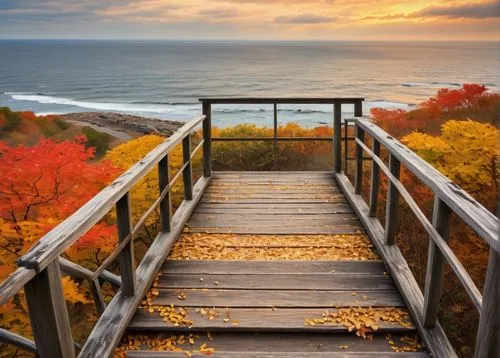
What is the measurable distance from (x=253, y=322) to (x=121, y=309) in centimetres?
83

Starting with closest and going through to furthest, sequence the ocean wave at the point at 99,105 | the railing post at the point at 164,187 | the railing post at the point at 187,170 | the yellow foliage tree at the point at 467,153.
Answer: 1. the railing post at the point at 164,187
2. the railing post at the point at 187,170
3. the yellow foliage tree at the point at 467,153
4. the ocean wave at the point at 99,105

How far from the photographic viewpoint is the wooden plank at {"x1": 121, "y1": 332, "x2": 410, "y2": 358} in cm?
271

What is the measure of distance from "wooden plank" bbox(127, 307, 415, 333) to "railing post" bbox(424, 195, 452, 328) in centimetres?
20

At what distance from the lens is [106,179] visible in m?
6.81

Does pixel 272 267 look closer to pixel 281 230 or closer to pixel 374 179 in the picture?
pixel 281 230

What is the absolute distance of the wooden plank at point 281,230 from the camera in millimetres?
4652

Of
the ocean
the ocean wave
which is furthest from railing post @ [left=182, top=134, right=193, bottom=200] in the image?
the ocean wave

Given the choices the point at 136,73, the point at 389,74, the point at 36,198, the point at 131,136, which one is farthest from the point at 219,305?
the point at 136,73

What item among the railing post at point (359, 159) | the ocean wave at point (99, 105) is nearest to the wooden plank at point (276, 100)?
the railing post at point (359, 159)

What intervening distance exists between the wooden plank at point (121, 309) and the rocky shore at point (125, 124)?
22.9 m

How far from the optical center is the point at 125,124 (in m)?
29.1

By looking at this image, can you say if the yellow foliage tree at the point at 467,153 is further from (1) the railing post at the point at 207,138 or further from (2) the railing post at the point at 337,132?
(1) the railing post at the point at 207,138

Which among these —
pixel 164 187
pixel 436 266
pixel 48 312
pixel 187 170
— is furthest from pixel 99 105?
pixel 48 312

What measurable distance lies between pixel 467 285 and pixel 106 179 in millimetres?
5609
